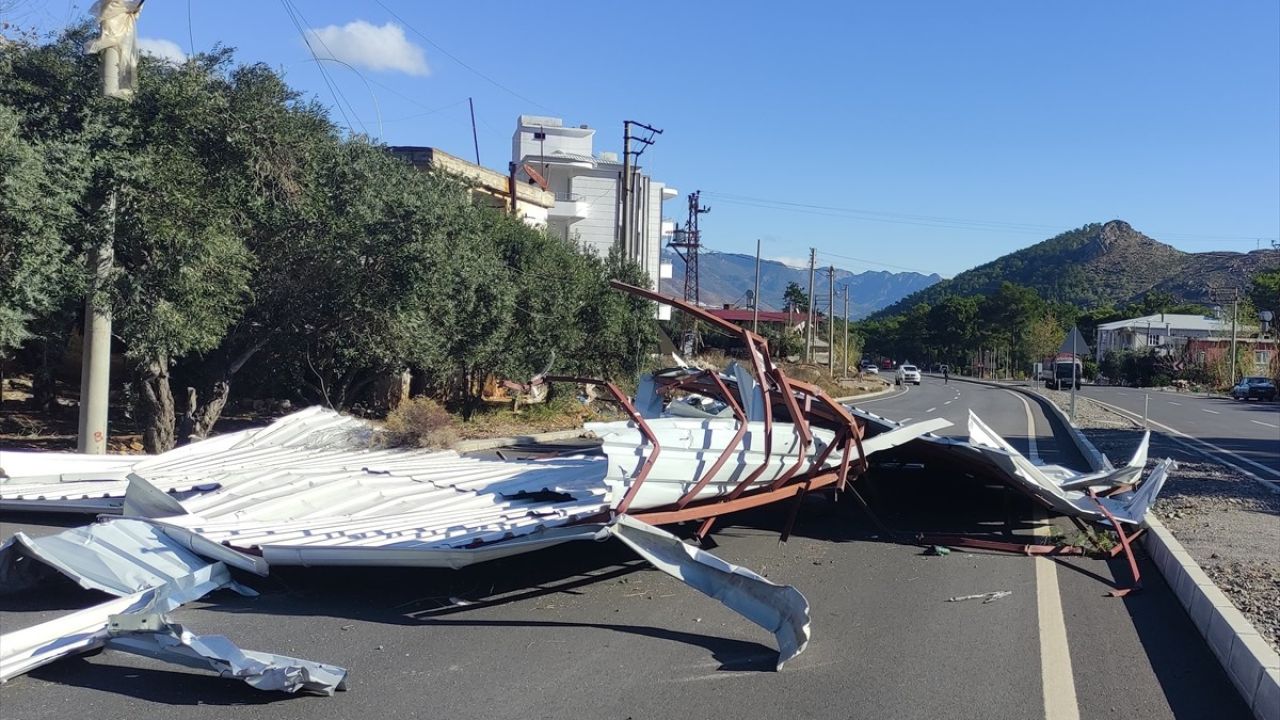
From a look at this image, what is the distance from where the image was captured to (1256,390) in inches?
2016

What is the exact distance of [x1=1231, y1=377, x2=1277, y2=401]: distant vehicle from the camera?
5078cm

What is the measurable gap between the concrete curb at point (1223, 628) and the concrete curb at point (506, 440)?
1002 centimetres

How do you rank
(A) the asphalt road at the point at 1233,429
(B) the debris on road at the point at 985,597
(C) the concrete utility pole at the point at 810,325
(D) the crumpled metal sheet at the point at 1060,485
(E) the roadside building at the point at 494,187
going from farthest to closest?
(C) the concrete utility pole at the point at 810,325 → (E) the roadside building at the point at 494,187 → (A) the asphalt road at the point at 1233,429 → (D) the crumpled metal sheet at the point at 1060,485 → (B) the debris on road at the point at 985,597

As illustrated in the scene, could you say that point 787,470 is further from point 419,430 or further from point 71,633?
point 419,430

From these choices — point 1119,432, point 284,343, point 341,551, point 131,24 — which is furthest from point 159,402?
point 1119,432

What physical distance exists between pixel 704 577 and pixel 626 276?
21815 millimetres

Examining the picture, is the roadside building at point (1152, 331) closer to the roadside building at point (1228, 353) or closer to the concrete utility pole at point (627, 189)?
the roadside building at point (1228, 353)

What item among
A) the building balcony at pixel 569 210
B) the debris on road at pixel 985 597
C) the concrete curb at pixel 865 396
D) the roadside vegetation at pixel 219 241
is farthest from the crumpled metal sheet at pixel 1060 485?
the building balcony at pixel 569 210

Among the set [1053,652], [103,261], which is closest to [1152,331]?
[103,261]

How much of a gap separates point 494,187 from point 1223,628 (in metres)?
31.1

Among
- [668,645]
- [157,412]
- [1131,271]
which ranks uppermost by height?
[1131,271]

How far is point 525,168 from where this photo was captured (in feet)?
158

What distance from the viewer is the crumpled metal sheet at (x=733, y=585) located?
5.51 metres

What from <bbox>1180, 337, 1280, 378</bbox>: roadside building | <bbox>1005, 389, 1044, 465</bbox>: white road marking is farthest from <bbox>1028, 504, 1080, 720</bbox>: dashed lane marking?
<bbox>1180, 337, 1280, 378</bbox>: roadside building
